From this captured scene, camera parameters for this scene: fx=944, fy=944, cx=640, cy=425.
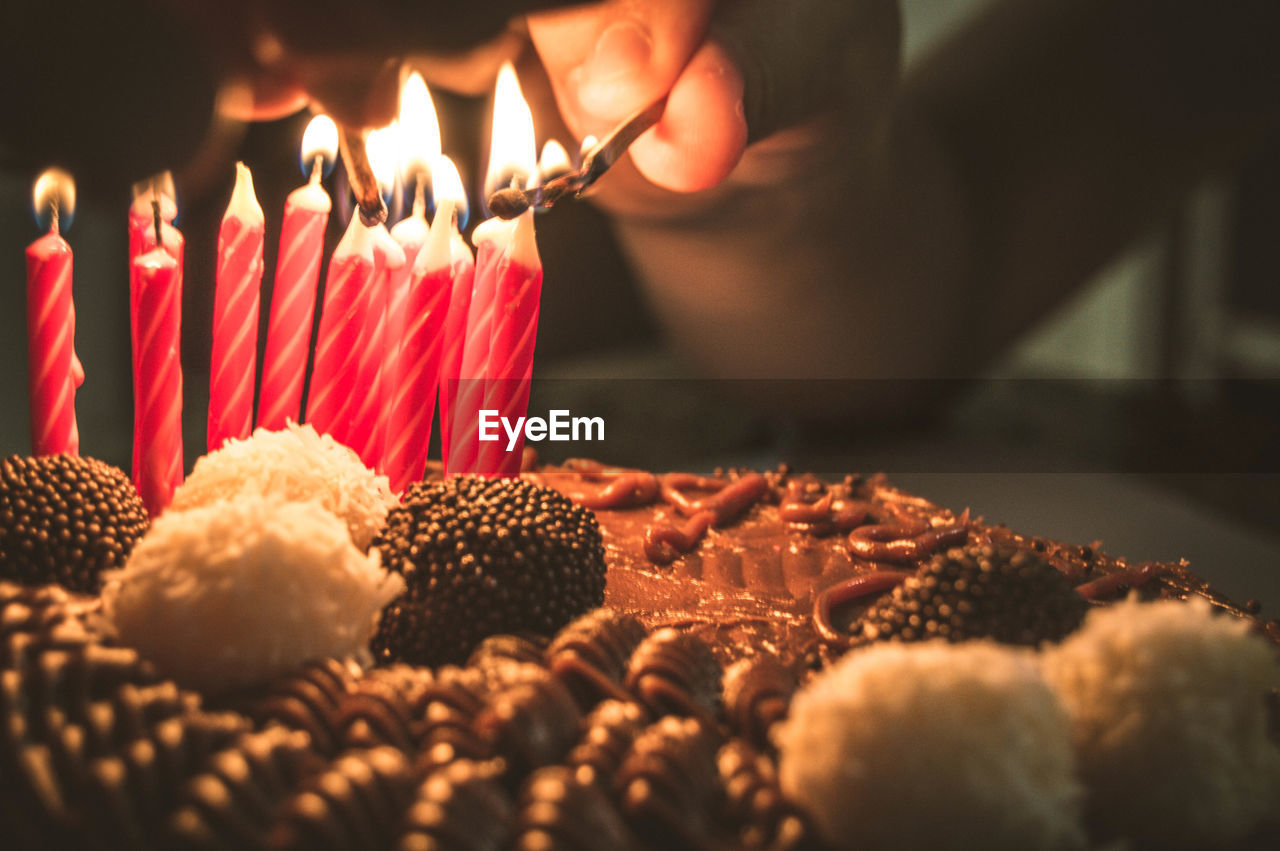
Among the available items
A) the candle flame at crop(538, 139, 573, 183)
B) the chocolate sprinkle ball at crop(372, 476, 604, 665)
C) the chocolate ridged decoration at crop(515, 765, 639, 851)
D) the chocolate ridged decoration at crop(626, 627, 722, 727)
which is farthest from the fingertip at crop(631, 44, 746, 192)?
the chocolate ridged decoration at crop(515, 765, 639, 851)

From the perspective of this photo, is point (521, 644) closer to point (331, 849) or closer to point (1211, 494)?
point (331, 849)

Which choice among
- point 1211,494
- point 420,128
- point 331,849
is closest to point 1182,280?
point 1211,494

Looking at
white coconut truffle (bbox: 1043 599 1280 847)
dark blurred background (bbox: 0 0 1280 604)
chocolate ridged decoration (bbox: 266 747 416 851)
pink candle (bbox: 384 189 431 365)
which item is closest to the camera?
chocolate ridged decoration (bbox: 266 747 416 851)

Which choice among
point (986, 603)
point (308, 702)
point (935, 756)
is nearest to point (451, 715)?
point (308, 702)

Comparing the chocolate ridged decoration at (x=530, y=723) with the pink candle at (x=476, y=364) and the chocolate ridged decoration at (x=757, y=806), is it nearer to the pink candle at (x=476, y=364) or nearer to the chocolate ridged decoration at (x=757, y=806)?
the chocolate ridged decoration at (x=757, y=806)

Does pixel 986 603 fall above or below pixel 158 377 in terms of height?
below

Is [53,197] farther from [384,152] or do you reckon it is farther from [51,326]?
[384,152]

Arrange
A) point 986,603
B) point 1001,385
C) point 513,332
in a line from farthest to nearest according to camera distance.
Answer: point 1001,385, point 513,332, point 986,603

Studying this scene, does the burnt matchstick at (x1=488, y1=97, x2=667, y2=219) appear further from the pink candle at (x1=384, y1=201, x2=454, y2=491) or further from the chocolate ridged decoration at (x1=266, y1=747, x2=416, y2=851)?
the chocolate ridged decoration at (x1=266, y1=747, x2=416, y2=851)
